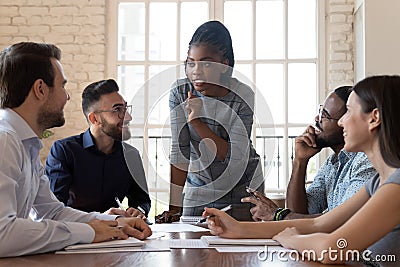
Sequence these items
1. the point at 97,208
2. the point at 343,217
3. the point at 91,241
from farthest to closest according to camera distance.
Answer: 1. the point at 97,208
2. the point at 343,217
3. the point at 91,241

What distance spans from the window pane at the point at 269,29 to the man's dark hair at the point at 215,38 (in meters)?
2.79

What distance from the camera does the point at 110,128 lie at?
2941mm

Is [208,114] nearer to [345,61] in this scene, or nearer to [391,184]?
[391,184]

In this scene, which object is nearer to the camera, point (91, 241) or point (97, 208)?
point (91, 241)

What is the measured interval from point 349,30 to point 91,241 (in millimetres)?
3709

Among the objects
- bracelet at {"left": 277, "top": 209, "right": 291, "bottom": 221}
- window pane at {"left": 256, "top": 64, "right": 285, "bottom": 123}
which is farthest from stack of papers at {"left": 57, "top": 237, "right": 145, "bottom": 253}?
window pane at {"left": 256, "top": 64, "right": 285, "bottom": 123}

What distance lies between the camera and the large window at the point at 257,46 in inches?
194

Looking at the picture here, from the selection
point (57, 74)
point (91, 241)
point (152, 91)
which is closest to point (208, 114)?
point (152, 91)

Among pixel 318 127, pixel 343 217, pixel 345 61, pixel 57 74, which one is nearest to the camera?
pixel 343 217

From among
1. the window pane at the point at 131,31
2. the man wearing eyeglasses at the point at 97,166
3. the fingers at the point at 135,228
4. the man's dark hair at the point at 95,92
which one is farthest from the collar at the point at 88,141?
the window pane at the point at 131,31

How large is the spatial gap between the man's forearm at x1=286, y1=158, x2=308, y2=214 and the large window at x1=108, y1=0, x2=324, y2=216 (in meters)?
2.11

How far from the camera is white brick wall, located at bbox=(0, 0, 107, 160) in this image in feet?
16.2

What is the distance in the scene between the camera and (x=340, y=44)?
479cm

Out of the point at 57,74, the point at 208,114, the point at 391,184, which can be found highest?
the point at 57,74
